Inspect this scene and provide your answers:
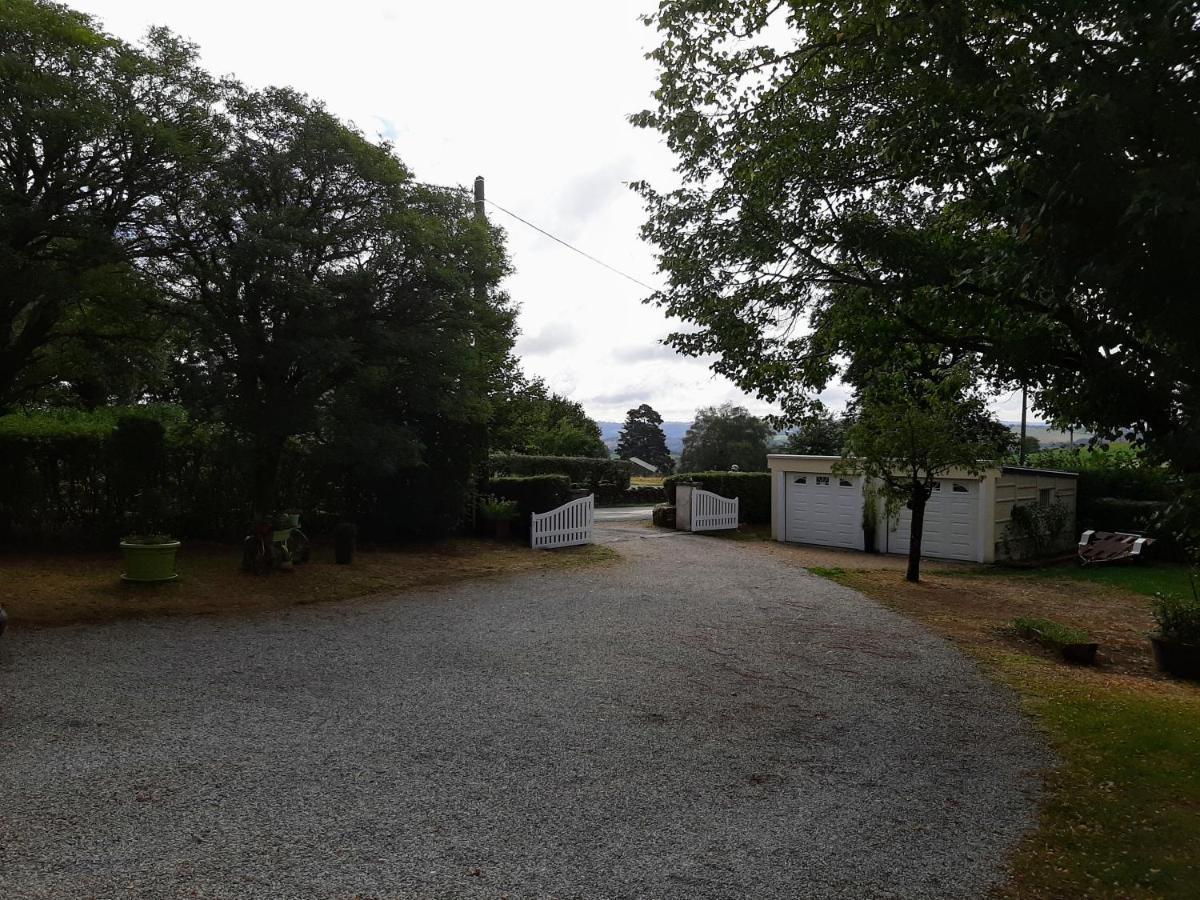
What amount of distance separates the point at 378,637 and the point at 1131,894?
6146 millimetres

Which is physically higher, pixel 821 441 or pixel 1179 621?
pixel 821 441

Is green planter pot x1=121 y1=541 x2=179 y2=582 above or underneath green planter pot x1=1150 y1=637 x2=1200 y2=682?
above

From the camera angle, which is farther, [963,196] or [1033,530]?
[1033,530]

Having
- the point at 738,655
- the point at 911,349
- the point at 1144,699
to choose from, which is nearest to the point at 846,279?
the point at 911,349

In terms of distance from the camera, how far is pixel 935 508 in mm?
17484

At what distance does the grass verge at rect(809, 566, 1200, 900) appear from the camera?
11.3 feet

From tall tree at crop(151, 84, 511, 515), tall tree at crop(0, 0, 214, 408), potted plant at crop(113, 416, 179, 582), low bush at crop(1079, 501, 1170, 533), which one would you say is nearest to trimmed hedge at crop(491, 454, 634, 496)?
low bush at crop(1079, 501, 1170, 533)

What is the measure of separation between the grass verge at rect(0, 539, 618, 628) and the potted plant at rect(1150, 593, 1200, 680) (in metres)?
7.70

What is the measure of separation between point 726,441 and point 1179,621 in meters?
41.8

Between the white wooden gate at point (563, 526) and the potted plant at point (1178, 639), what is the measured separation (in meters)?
9.44

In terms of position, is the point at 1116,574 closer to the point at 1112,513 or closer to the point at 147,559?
the point at 1112,513

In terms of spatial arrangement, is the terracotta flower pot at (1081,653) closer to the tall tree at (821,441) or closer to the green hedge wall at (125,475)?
the green hedge wall at (125,475)

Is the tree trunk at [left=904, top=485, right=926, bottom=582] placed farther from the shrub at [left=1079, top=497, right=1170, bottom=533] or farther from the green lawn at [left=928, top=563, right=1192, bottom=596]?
the shrub at [left=1079, top=497, right=1170, bottom=533]

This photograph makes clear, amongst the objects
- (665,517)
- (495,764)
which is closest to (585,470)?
(665,517)
